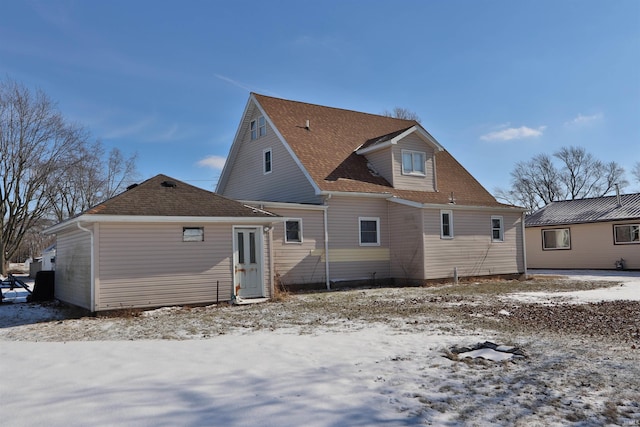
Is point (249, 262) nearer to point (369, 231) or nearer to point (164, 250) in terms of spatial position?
point (164, 250)

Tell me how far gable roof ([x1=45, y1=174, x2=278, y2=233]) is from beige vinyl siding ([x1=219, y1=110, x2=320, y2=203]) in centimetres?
527

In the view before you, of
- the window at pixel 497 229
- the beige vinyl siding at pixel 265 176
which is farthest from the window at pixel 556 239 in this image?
the beige vinyl siding at pixel 265 176

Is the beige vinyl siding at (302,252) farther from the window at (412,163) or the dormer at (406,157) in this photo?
the window at (412,163)

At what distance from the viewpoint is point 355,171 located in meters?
20.8

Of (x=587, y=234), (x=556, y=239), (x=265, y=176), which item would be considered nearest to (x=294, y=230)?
(x=265, y=176)

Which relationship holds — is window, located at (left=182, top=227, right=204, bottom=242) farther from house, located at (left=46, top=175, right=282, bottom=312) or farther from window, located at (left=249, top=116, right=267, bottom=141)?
window, located at (left=249, top=116, right=267, bottom=141)

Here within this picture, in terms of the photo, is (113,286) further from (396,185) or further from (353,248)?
(396,185)

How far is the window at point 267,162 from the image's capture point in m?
21.9

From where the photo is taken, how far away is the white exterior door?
575 inches

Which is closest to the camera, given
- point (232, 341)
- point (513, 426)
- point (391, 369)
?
point (513, 426)

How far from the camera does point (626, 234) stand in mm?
26328

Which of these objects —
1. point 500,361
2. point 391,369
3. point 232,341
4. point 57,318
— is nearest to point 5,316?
point 57,318

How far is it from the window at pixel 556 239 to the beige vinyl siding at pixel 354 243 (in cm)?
1425

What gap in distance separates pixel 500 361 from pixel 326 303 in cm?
760
